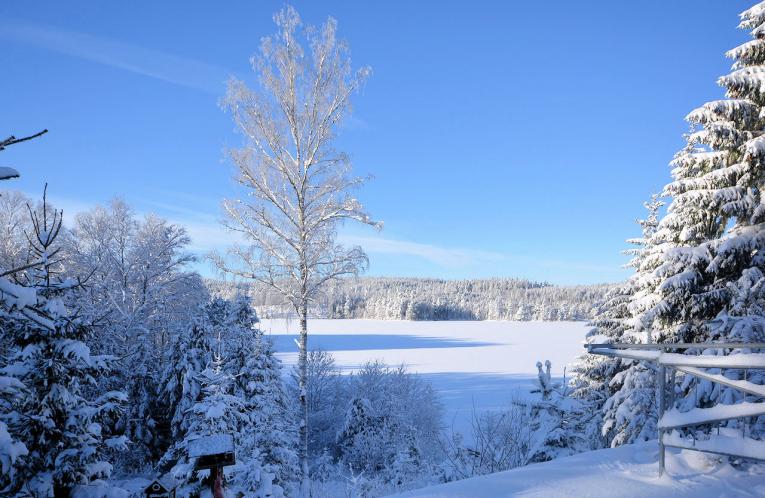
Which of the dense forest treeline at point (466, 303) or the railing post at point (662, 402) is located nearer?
the railing post at point (662, 402)

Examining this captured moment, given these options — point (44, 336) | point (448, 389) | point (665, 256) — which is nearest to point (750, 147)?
point (665, 256)

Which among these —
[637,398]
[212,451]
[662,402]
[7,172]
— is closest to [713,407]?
[662,402]

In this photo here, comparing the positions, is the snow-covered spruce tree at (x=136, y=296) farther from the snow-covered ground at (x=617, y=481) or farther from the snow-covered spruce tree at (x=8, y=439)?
the snow-covered ground at (x=617, y=481)

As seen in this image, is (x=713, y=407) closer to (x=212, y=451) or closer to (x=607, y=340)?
(x=212, y=451)

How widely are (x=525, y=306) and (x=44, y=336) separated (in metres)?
136

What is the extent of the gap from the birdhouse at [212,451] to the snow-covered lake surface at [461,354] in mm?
9505

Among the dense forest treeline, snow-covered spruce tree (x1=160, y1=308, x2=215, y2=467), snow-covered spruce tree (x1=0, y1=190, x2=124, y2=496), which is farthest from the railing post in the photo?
the dense forest treeline

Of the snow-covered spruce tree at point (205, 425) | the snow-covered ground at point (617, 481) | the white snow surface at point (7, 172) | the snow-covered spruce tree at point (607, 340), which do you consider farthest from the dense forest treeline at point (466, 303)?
the white snow surface at point (7, 172)

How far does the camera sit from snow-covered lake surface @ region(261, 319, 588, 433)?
37.6 meters

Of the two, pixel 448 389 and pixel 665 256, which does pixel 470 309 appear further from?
pixel 665 256

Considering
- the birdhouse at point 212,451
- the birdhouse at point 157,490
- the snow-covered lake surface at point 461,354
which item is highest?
the birdhouse at point 212,451

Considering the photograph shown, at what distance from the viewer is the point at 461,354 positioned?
61.4 meters

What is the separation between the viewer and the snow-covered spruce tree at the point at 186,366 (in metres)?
16.1

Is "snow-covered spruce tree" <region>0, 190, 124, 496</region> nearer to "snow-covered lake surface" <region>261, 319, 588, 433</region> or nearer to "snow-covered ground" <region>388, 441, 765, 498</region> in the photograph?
"snow-covered ground" <region>388, 441, 765, 498</region>
